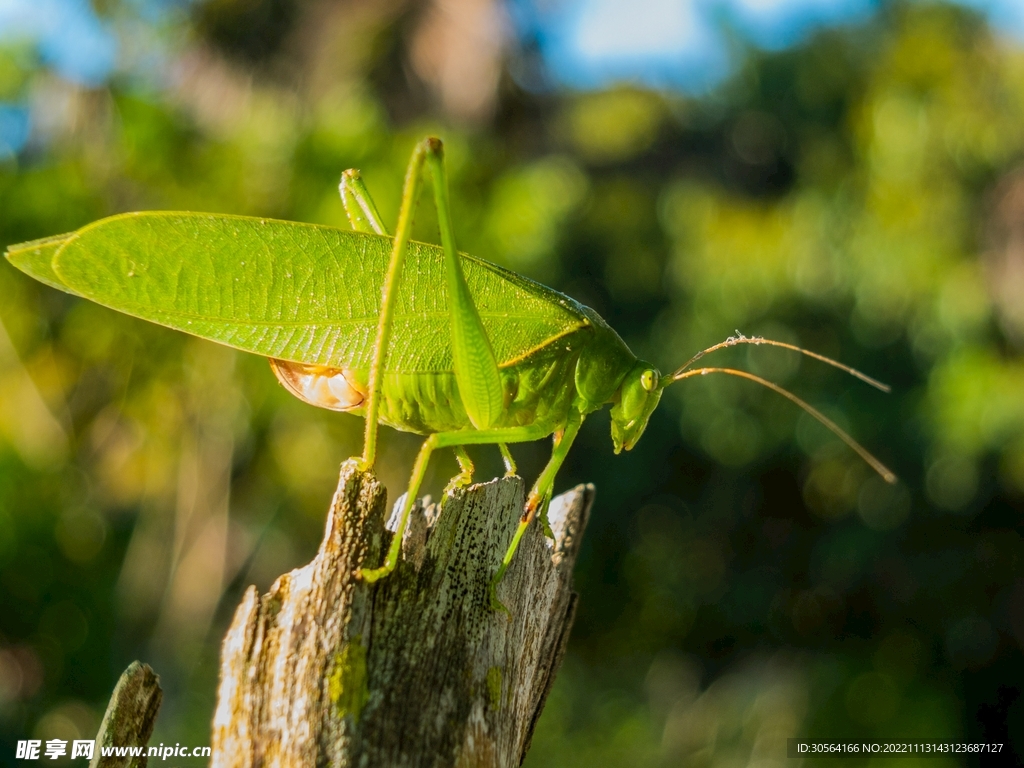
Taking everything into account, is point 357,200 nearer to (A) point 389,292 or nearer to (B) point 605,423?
(A) point 389,292

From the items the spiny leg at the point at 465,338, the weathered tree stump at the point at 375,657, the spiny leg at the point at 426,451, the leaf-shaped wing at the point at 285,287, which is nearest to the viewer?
the weathered tree stump at the point at 375,657

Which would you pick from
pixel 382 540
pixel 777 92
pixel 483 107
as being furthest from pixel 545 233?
pixel 777 92

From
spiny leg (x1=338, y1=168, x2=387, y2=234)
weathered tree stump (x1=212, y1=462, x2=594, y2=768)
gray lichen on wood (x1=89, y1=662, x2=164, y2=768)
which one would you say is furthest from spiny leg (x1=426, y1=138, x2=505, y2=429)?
gray lichen on wood (x1=89, y1=662, x2=164, y2=768)

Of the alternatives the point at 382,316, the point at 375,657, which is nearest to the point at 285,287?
the point at 382,316

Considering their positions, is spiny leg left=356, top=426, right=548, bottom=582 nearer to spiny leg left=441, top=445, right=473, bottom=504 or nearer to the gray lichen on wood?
spiny leg left=441, top=445, right=473, bottom=504

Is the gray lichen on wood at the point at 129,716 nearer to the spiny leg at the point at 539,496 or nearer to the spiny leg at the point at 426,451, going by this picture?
the spiny leg at the point at 426,451

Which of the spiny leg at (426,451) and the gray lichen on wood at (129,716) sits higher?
the spiny leg at (426,451)

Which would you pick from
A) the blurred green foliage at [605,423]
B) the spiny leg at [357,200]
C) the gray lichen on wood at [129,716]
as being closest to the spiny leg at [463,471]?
the spiny leg at [357,200]
